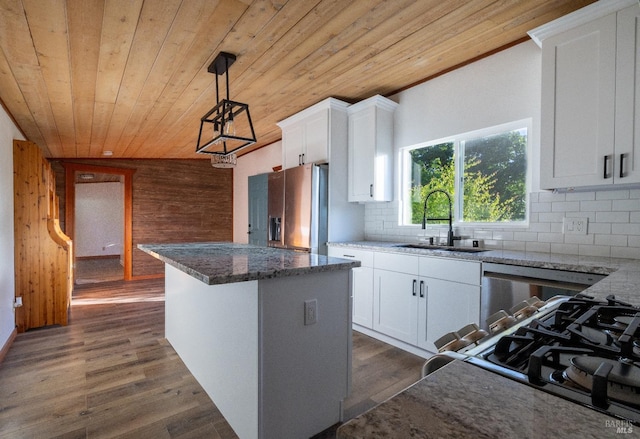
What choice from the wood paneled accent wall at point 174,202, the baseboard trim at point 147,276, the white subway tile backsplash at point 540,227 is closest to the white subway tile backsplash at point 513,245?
the white subway tile backsplash at point 540,227

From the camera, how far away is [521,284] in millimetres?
2062

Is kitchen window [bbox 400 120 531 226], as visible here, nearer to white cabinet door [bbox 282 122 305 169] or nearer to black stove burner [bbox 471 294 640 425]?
white cabinet door [bbox 282 122 305 169]

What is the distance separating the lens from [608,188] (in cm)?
214

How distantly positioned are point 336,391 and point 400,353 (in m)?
1.13

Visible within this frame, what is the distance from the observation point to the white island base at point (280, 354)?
1558 millimetres

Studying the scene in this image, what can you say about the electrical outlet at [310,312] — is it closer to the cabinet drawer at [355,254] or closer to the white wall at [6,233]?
the cabinet drawer at [355,254]

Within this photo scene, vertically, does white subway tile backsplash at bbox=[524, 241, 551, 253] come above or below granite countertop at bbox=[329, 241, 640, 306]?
above

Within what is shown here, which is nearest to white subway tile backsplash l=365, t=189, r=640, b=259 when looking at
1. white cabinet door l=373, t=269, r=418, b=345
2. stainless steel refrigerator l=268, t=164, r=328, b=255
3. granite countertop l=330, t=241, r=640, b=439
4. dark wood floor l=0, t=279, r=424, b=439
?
white cabinet door l=373, t=269, r=418, b=345

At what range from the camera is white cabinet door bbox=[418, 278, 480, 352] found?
236cm

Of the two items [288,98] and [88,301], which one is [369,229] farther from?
[88,301]

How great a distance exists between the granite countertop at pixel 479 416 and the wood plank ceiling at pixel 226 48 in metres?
2.05

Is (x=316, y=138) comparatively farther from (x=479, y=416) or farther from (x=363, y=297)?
(x=479, y=416)

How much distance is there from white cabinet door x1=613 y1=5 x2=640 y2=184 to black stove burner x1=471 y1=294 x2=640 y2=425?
59.2 inches

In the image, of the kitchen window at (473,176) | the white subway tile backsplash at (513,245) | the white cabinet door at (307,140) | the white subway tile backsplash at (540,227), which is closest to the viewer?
the white subway tile backsplash at (540,227)
